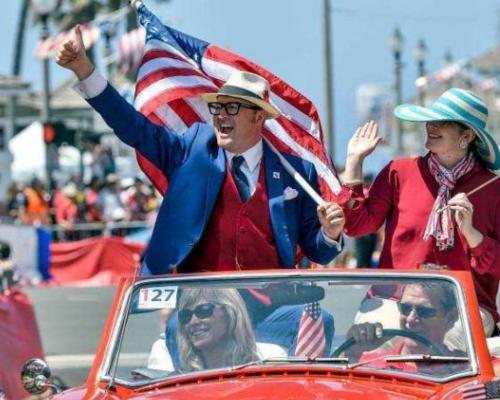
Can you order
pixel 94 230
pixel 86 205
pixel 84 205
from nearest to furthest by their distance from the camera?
pixel 94 230
pixel 86 205
pixel 84 205

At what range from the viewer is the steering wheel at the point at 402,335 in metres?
6.29

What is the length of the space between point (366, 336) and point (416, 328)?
0.21m

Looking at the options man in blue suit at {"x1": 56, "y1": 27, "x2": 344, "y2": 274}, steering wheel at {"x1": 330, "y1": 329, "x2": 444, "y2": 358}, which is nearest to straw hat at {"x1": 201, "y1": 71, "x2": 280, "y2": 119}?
man in blue suit at {"x1": 56, "y1": 27, "x2": 344, "y2": 274}

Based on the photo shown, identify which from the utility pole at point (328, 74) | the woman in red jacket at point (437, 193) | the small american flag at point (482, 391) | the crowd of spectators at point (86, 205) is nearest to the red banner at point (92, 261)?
the crowd of spectators at point (86, 205)

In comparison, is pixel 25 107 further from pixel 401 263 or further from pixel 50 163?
pixel 401 263

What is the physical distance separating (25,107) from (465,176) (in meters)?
41.2

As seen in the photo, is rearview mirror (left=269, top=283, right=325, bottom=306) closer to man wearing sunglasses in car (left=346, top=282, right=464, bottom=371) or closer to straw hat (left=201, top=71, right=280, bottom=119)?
man wearing sunglasses in car (left=346, top=282, right=464, bottom=371)

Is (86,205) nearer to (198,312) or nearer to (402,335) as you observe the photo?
(198,312)

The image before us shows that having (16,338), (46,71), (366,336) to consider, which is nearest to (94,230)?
(46,71)

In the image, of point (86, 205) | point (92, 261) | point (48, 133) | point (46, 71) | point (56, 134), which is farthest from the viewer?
point (46, 71)

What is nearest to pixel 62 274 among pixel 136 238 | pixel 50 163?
pixel 136 238

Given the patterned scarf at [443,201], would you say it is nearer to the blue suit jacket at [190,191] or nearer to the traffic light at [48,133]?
the blue suit jacket at [190,191]

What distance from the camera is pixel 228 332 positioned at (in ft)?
21.1

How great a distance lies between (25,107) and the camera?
48.2m
